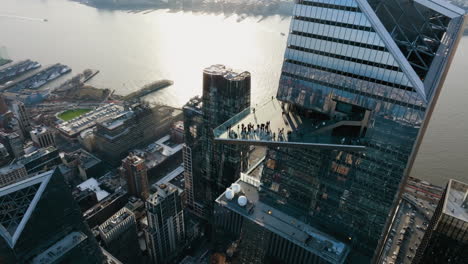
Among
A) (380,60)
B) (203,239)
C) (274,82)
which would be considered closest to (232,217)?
(380,60)

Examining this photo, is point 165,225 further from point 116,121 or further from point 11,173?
point 116,121

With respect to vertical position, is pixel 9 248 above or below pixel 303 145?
below

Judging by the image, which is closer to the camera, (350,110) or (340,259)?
(350,110)

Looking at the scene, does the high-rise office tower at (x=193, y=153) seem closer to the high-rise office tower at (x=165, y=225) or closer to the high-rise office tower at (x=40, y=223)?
the high-rise office tower at (x=165, y=225)

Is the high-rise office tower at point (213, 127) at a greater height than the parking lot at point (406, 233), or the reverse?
the high-rise office tower at point (213, 127)

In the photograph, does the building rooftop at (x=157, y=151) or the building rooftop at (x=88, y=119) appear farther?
the building rooftop at (x=88, y=119)

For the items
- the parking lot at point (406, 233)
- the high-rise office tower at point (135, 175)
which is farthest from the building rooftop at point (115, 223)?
the parking lot at point (406, 233)

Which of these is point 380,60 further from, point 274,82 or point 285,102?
point 274,82
